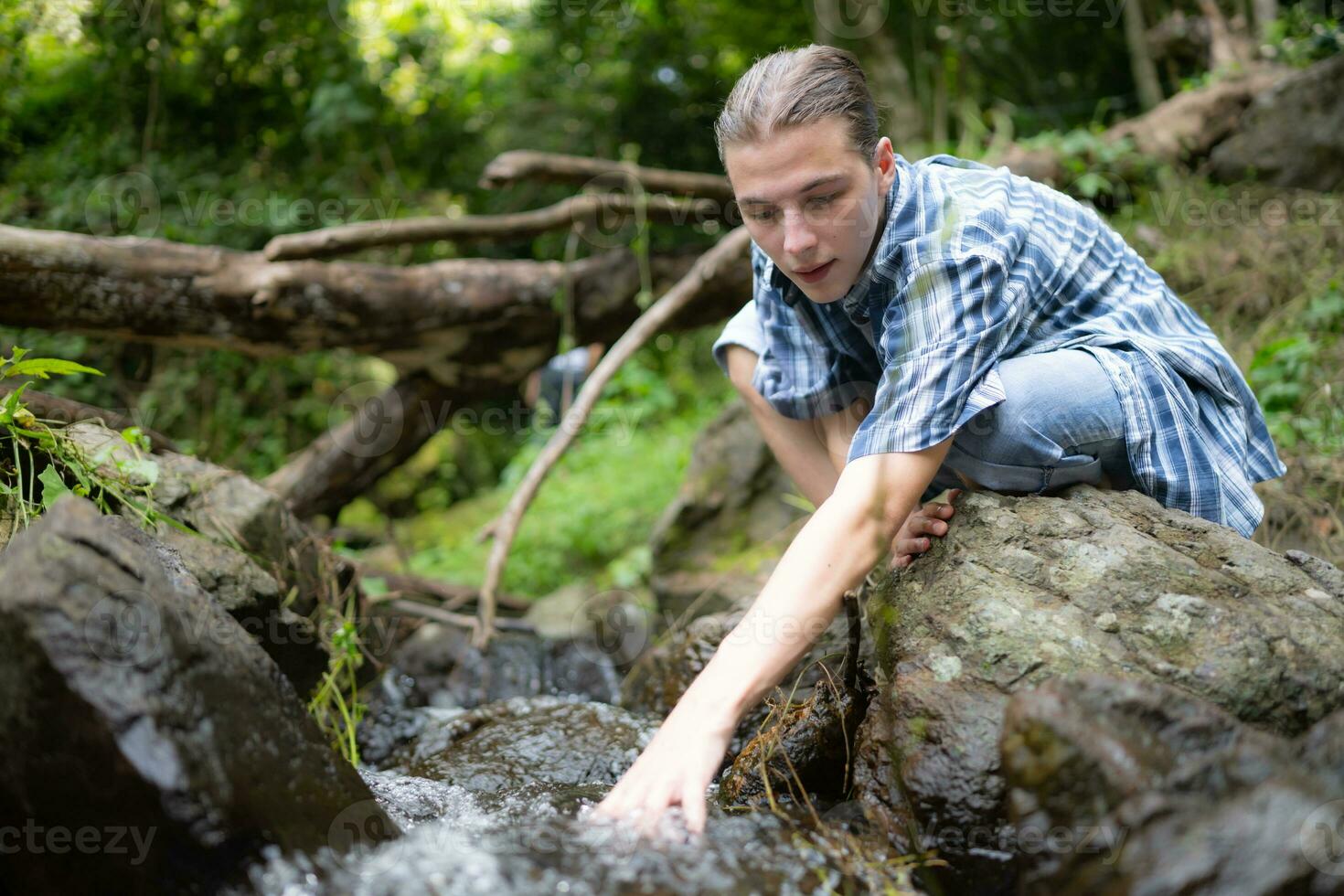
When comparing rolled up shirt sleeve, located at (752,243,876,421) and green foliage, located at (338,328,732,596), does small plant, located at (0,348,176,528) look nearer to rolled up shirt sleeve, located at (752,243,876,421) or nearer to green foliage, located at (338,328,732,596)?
rolled up shirt sleeve, located at (752,243,876,421)

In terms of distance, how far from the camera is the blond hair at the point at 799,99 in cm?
182

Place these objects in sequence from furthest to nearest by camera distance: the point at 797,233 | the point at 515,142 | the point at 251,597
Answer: the point at 515,142, the point at 251,597, the point at 797,233

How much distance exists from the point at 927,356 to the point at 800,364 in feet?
2.23

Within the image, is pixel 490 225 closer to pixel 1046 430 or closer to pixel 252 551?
pixel 252 551

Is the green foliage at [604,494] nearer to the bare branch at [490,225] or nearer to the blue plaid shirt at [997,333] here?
the bare branch at [490,225]

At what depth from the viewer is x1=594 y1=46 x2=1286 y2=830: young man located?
1.60 meters

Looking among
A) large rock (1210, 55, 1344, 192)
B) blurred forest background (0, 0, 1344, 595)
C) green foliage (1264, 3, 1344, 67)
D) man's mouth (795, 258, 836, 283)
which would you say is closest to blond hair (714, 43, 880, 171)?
man's mouth (795, 258, 836, 283)

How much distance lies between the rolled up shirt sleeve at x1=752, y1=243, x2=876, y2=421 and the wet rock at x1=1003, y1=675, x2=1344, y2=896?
3.80 feet

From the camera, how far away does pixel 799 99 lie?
5.97 feet

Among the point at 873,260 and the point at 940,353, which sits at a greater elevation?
the point at 873,260

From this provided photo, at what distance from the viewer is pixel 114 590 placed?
4.37 ft

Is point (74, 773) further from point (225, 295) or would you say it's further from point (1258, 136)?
point (1258, 136)

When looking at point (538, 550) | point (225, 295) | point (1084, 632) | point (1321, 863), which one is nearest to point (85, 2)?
point (225, 295)

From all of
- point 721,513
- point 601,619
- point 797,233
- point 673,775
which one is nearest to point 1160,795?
point 673,775
